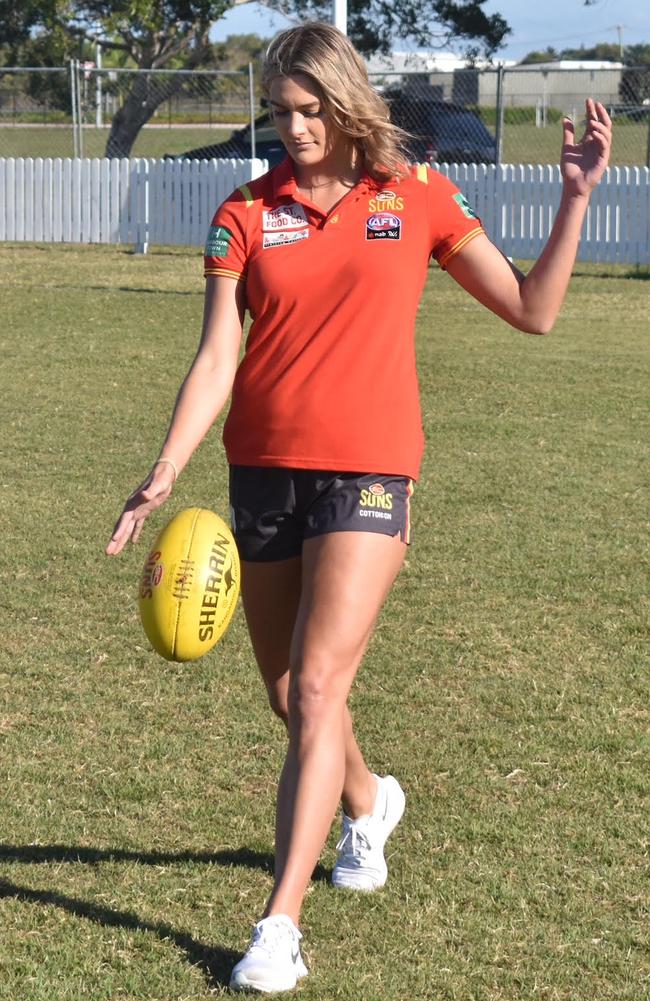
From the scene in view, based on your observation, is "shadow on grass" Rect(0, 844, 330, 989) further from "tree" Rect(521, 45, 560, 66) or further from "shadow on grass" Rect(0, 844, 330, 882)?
"tree" Rect(521, 45, 560, 66)

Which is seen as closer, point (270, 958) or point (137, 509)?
point (270, 958)

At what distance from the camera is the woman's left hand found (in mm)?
3799

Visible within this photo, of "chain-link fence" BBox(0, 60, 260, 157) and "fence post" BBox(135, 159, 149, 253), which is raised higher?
"chain-link fence" BBox(0, 60, 260, 157)

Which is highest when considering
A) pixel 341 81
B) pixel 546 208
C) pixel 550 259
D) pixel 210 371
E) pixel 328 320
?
pixel 341 81

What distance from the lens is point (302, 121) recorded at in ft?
11.9

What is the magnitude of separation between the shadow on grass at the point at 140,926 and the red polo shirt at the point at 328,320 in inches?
48.3

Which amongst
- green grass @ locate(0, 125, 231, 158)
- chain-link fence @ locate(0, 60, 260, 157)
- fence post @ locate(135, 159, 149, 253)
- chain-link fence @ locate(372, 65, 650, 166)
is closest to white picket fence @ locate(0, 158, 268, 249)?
fence post @ locate(135, 159, 149, 253)

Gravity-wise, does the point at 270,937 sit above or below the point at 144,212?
below

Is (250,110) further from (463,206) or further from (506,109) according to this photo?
(463,206)

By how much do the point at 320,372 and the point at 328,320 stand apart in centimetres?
13

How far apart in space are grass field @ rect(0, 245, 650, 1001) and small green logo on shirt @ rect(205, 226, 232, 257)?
67.8 inches

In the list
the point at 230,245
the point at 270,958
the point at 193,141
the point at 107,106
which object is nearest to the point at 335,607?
the point at 270,958

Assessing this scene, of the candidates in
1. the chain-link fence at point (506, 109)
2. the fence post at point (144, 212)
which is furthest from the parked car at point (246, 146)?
the fence post at point (144, 212)

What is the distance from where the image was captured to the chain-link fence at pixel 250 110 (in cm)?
2717
